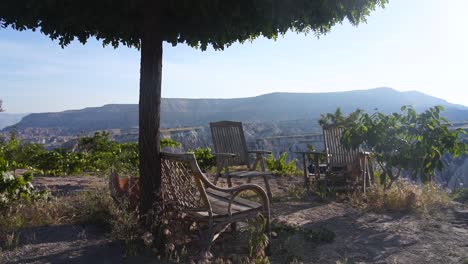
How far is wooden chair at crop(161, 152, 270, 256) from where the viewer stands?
3.36 metres

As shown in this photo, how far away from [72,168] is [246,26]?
635 centimetres

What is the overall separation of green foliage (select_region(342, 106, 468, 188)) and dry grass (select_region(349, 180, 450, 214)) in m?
0.23

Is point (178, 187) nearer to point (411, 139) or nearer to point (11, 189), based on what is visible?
point (11, 189)

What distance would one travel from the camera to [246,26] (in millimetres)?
4000

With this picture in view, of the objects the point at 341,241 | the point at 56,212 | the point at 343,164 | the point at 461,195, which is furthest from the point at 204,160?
the point at 341,241

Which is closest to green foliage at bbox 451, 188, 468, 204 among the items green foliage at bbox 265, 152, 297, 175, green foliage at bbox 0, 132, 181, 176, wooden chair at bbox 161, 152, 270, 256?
green foliage at bbox 265, 152, 297, 175

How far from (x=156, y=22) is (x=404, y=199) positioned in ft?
13.0

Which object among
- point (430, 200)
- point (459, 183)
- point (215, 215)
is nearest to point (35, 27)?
point (215, 215)

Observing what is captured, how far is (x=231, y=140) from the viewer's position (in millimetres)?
6703

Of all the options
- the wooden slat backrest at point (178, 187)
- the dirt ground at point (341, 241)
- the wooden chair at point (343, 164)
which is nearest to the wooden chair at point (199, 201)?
the wooden slat backrest at point (178, 187)

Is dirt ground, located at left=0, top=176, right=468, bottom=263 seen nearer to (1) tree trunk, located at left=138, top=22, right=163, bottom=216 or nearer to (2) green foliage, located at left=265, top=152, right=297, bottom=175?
(1) tree trunk, located at left=138, top=22, right=163, bottom=216

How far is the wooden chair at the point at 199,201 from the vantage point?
11.0ft

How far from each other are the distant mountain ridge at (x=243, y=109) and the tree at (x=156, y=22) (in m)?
82.3

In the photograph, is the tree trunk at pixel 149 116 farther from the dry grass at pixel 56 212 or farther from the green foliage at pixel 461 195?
the green foliage at pixel 461 195
